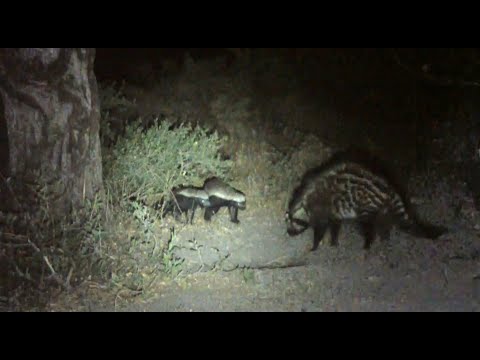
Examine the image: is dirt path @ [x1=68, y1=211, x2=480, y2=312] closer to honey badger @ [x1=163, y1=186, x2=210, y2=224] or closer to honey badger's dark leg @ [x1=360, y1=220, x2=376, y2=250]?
honey badger's dark leg @ [x1=360, y1=220, x2=376, y2=250]

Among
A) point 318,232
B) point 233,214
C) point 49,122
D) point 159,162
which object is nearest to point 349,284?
point 318,232

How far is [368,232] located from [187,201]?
227 cm

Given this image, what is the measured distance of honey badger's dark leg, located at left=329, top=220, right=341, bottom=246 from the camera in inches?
311

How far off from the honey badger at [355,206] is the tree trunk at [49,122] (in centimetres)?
251

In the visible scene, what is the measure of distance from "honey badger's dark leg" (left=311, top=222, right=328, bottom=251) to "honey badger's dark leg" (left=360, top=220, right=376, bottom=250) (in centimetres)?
45

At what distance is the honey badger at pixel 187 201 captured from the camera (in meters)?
8.67

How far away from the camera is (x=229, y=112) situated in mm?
11750

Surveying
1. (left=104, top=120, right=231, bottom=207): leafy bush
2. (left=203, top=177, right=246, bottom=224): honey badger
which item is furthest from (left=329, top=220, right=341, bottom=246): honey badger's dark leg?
(left=104, top=120, right=231, bottom=207): leafy bush

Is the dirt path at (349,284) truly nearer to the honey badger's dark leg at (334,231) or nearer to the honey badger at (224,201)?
the honey badger's dark leg at (334,231)

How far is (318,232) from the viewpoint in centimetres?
796

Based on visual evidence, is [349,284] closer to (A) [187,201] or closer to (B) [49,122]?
(A) [187,201]

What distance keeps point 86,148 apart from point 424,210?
4234mm

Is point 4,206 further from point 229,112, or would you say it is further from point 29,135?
point 229,112

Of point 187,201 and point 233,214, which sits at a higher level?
point 187,201
